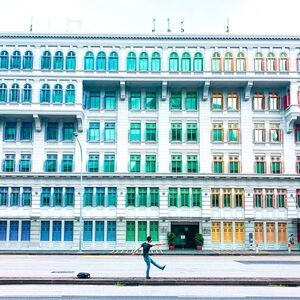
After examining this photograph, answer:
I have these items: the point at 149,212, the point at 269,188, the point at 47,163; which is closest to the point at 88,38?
the point at 47,163

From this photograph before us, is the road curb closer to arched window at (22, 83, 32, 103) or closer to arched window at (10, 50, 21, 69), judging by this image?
arched window at (22, 83, 32, 103)

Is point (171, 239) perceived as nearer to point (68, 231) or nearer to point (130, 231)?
point (130, 231)

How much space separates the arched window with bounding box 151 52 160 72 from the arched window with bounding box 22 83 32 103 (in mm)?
10721

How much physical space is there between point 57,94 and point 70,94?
1.11m

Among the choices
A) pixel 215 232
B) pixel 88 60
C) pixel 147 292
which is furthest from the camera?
pixel 88 60

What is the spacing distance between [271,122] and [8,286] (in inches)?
1315

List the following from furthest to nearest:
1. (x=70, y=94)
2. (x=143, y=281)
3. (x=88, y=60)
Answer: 1. (x=88, y=60)
2. (x=70, y=94)
3. (x=143, y=281)

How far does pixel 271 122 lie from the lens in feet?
151

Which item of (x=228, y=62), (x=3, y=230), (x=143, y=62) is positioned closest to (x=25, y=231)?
(x=3, y=230)

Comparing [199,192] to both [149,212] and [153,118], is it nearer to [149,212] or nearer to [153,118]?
[149,212]

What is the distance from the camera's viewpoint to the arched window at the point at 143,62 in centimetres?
4559

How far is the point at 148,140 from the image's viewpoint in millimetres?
45750

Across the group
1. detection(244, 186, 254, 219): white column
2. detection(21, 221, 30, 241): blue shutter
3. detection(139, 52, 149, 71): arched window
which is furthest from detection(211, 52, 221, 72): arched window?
detection(21, 221, 30, 241): blue shutter

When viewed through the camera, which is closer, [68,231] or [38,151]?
[68,231]
